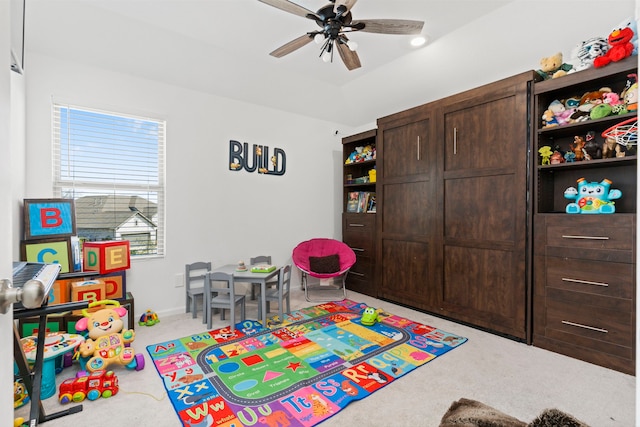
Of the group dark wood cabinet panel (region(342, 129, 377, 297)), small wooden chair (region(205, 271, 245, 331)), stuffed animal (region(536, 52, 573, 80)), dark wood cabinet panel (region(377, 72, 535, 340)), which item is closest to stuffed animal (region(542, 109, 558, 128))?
dark wood cabinet panel (region(377, 72, 535, 340))

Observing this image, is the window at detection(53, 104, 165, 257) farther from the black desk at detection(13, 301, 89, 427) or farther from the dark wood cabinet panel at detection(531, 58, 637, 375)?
the dark wood cabinet panel at detection(531, 58, 637, 375)

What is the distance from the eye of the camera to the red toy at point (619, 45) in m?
2.15

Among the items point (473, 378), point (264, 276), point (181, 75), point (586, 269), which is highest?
point (181, 75)

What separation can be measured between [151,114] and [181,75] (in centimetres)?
53

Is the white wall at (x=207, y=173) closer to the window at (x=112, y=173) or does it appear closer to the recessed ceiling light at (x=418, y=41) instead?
the window at (x=112, y=173)

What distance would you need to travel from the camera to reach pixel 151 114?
10.7 feet

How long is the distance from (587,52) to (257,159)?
3.33 meters

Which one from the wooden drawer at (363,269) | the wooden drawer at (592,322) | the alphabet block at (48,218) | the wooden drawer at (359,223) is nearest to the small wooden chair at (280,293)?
the wooden drawer at (363,269)

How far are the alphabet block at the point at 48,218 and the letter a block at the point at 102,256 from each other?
216 millimetres

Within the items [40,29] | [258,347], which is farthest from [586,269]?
[40,29]

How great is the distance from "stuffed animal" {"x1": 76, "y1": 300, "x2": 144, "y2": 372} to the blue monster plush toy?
11.4 ft

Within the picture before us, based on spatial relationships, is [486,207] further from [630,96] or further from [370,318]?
[370,318]

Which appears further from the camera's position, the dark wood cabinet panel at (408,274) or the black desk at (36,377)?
the dark wood cabinet panel at (408,274)

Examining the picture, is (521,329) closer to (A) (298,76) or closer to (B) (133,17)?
(A) (298,76)
